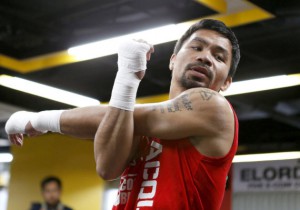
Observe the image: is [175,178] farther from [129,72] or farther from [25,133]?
[25,133]

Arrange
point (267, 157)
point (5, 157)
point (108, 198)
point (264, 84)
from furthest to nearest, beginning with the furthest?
point (5, 157)
point (267, 157)
point (108, 198)
point (264, 84)

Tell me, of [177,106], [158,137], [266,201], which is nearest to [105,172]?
[158,137]

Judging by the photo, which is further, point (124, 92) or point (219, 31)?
point (219, 31)

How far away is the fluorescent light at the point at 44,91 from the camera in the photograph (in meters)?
8.74

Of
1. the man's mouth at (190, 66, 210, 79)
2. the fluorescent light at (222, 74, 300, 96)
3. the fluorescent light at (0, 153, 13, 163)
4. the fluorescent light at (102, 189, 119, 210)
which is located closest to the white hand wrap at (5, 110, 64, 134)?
the man's mouth at (190, 66, 210, 79)

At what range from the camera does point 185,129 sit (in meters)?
1.80

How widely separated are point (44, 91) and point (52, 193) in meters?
Answer: 2.62

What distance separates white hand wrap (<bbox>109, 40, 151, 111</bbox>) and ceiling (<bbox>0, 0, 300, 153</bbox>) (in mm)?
3942

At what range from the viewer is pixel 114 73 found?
8.92 metres

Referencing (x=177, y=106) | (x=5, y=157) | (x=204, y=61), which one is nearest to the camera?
(x=177, y=106)

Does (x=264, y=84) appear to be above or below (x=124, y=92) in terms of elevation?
above

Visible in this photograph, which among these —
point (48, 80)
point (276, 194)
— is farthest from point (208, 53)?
point (276, 194)

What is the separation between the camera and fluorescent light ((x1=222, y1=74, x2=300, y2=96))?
303 inches

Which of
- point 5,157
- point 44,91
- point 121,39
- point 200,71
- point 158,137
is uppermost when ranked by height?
point 5,157
